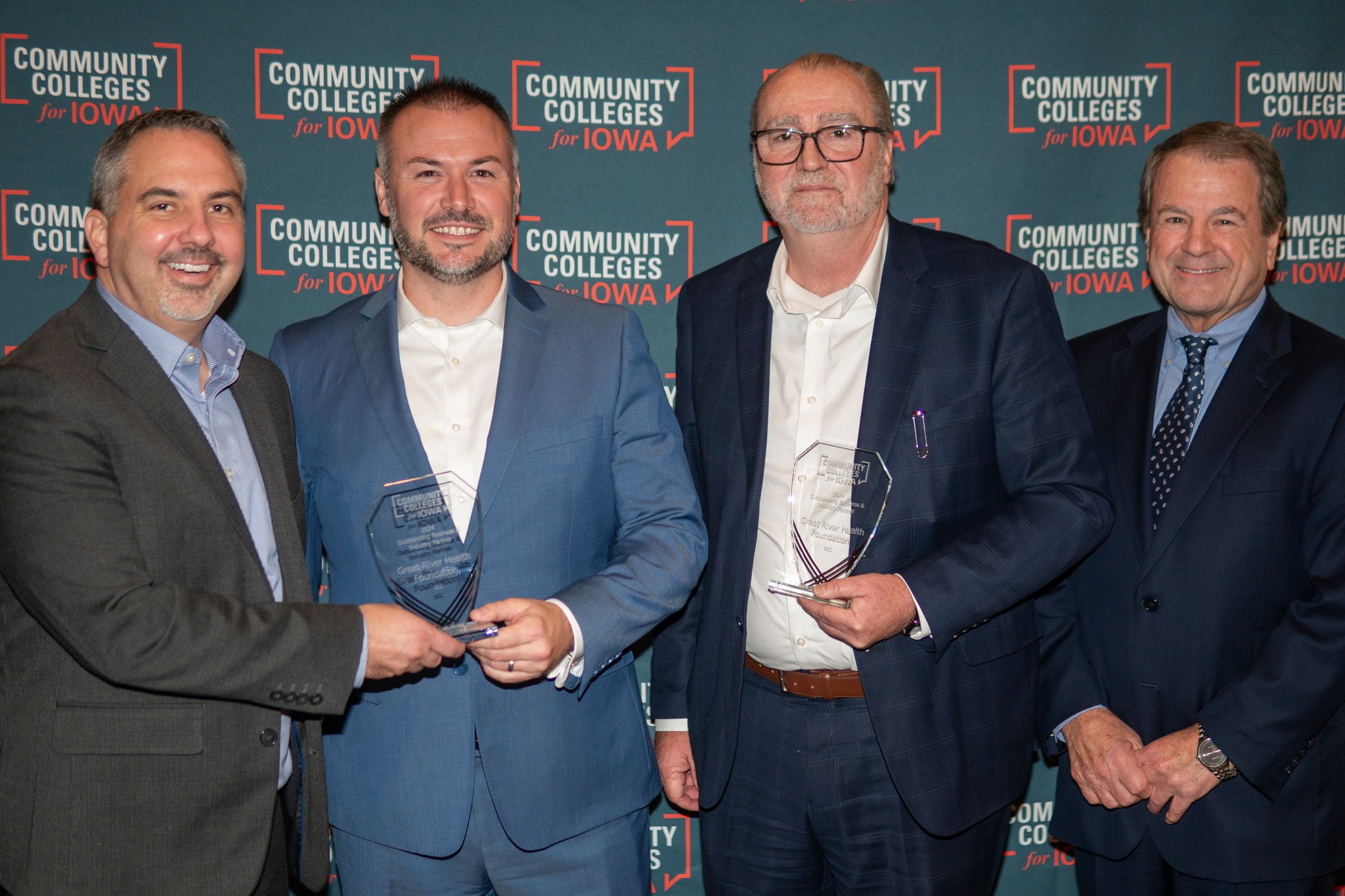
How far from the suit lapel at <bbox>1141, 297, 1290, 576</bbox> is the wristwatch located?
403 millimetres

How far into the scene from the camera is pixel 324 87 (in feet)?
10.2

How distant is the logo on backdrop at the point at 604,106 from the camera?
124 inches

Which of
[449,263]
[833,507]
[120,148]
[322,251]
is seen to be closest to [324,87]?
[322,251]

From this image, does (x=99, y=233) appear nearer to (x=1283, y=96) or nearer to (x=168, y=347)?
(x=168, y=347)

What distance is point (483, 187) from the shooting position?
2.37 m

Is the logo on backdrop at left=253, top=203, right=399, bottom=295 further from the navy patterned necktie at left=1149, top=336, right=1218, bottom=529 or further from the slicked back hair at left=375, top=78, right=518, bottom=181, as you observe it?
the navy patterned necktie at left=1149, top=336, right=1218, bottom=529

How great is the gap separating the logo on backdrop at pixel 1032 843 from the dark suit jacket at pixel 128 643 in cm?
253

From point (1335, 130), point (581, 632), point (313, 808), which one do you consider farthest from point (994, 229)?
point (313, 808)

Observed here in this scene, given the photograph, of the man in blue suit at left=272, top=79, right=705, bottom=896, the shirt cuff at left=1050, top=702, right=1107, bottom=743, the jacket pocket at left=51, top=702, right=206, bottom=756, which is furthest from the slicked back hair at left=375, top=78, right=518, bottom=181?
the shirt cuff at left=1050, top=702, right=1107, bottom=743

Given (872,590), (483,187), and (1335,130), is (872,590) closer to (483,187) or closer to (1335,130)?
(483,187)

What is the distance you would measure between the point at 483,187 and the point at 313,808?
4.87ft

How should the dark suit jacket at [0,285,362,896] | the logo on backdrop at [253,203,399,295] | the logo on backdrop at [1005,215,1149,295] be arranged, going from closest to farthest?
the dark suit jacket at [0,285,362,896], the logo on backdrop at [253,203,399,295], the logo on backdrop at [1005,215,1149,295]

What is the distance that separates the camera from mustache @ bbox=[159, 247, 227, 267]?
207cm

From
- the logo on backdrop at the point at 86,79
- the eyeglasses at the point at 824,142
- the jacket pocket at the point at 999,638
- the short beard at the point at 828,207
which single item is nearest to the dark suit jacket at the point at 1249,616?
the jacket pocket at the point at 999,638
